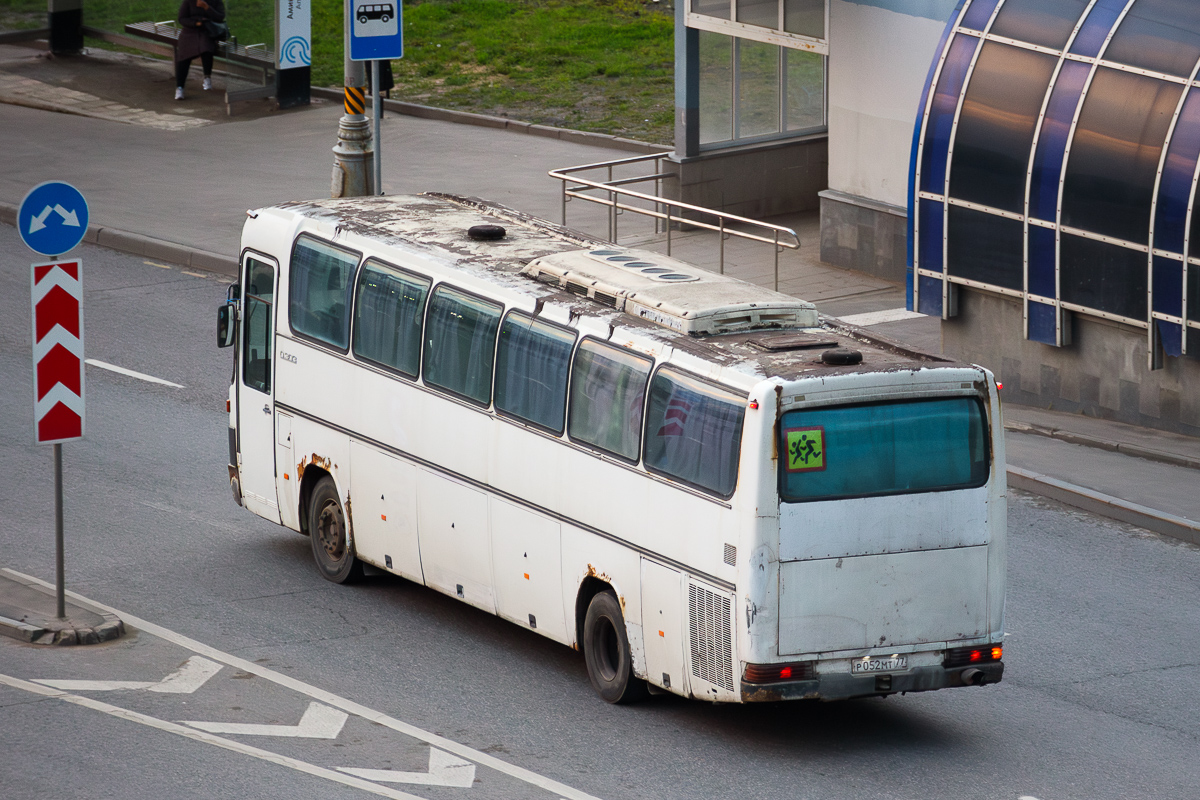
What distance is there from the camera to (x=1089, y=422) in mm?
18000

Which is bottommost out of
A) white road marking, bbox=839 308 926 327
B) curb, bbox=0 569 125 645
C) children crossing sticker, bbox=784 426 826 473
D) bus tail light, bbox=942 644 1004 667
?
curb, bbox=0 569 125 645

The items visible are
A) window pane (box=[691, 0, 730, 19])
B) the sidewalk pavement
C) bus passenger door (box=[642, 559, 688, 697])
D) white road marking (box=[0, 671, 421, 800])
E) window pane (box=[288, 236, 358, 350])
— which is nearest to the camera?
white road marking (box=[0, 671, 421, 800])

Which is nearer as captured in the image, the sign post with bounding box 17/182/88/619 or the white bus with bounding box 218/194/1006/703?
the white bus with bounding box 218/194/1006/703

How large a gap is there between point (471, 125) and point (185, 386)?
14.6 m

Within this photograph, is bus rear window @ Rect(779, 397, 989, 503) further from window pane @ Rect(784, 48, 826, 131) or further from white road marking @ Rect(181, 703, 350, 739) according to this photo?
window pane @ Rect(784, 48, 826, 131)

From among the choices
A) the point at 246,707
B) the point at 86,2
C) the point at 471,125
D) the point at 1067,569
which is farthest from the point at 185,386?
the point at 86,2

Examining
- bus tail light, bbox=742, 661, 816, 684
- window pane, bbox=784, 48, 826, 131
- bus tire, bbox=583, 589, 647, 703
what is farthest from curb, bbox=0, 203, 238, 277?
bus tail light, bbox=742, 661, 816, 684

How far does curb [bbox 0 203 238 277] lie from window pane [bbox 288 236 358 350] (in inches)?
343

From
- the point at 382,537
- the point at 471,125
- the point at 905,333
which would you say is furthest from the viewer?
the point at 471,125

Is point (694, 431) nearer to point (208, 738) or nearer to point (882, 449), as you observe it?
point (882, 449)

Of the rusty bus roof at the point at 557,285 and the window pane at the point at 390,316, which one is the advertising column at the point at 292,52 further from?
the window pane at the point at 390,316

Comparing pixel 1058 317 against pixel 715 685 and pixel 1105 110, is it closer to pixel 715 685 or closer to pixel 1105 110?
pixel 1105 110

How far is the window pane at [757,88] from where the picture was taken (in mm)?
26453

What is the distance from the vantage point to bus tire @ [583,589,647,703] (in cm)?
1120
